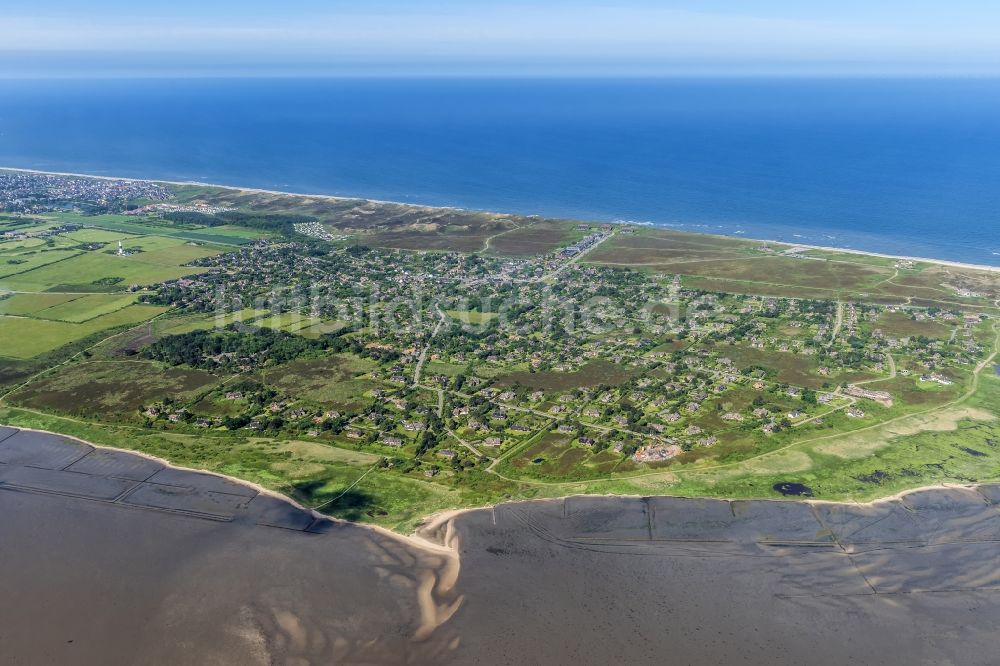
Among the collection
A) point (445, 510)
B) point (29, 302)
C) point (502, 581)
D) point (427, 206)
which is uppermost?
point (427, 206)

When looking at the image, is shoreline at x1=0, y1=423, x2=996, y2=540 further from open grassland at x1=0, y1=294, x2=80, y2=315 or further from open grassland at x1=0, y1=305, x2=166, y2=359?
open grassland at x1=0, y1=294, x2=80, y2=315

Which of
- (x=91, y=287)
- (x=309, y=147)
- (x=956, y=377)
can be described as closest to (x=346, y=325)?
(x=91, y=287)

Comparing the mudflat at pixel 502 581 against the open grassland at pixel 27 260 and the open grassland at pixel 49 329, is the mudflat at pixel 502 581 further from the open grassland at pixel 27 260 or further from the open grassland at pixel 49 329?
the open grassland at pixel 27 260

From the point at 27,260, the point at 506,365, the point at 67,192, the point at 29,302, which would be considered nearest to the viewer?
the point at 506,365

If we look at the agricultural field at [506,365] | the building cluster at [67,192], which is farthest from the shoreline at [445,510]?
the building cluster at [67,192]

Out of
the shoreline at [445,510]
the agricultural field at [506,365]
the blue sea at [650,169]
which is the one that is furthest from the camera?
the blue sea at [650,169]

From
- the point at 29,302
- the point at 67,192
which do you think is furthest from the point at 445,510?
the point at 67,192

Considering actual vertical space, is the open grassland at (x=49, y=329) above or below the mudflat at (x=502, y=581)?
above

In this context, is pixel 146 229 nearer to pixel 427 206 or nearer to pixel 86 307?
pixel 86 307

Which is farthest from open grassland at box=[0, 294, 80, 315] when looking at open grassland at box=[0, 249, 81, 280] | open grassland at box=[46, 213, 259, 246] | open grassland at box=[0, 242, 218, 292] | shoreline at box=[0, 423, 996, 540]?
shoreline at box=[0, 423, 996, 540]
